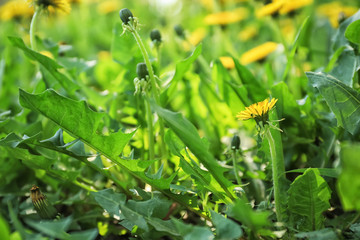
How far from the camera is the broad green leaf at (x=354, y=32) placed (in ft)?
3.64

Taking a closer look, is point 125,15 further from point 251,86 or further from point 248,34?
point 248,34

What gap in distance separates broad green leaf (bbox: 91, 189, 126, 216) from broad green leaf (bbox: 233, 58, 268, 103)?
56 centimetres

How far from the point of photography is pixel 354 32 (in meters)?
1.13

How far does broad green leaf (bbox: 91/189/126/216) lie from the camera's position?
0.94m

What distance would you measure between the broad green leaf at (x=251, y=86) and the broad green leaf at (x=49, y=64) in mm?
559

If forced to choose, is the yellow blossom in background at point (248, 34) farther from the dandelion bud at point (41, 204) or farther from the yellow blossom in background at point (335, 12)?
the dandelion bud at point (41, 204)

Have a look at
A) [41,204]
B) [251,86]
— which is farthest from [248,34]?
[41,204]

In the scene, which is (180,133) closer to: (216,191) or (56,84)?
(216,191)

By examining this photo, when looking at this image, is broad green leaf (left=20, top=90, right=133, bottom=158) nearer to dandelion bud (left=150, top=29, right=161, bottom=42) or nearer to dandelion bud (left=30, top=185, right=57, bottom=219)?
dandelion bud (left=30, top=185, right=57, bottom=219)

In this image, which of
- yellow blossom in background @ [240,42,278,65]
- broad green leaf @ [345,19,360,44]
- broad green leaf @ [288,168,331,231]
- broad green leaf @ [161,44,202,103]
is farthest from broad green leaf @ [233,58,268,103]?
yellow blossom in background @ [240,42,278,65]

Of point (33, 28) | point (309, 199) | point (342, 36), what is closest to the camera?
Result: point (309, 199)

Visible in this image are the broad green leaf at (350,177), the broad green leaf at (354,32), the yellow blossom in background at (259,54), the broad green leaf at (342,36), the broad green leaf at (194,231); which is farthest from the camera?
the yellow blossom in background at (259,54)

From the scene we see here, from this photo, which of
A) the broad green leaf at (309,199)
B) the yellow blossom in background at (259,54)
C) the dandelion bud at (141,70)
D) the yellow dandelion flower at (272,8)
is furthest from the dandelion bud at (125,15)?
the yellow blossom in background at (259,54)

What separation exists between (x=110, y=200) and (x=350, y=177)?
562 millimetres
